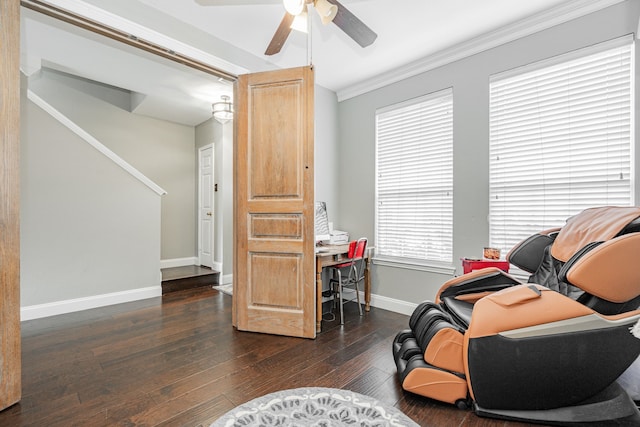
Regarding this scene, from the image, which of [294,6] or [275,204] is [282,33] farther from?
[275,204]

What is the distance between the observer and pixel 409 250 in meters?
3.42

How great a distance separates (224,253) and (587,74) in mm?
4727

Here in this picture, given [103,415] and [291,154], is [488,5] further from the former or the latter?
[103,415]

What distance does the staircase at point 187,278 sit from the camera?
14.0ft

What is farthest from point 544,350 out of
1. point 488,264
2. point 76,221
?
point 76,221

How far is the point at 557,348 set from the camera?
149cm

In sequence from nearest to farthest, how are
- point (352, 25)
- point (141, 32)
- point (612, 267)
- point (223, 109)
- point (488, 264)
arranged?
point (612, 267)
point (352, 25)
point (141, 32)
point (488, 264)
point (223, 109)

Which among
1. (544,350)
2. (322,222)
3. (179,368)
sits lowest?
(179,368)

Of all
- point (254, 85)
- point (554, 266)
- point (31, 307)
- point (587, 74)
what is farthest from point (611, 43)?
point (31, 307)

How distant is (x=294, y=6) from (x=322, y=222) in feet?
7.48

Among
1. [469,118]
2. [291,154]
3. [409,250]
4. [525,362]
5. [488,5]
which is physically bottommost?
[525,362]

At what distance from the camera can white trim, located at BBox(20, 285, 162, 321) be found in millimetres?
3107

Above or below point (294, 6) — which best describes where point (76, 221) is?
below

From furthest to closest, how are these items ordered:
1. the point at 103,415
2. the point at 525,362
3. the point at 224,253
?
1. the point at 224,253
2. the point at 103,415
3. the point at 525,362
